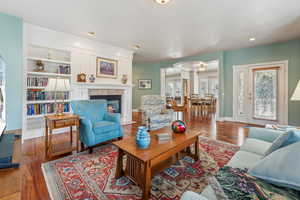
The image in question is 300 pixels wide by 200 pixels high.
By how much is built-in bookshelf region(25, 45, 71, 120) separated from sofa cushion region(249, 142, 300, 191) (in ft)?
11.2

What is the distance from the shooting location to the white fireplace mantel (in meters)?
3.71

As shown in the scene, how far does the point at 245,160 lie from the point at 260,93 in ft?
14.3

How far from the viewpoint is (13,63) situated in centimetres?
277

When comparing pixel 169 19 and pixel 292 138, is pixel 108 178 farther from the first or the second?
pixel 169 19

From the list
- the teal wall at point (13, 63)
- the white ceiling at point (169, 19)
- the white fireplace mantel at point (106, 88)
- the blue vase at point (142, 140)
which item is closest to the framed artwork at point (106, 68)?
the white fireplace mantel at point (106, 88)

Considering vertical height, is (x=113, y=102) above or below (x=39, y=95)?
below

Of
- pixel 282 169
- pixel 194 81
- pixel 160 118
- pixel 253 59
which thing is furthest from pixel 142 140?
pixel 194 81

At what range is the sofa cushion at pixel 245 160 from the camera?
1251mm

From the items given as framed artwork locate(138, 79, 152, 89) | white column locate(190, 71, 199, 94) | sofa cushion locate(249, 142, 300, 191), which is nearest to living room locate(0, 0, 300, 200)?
sofa cushion locate(249, 142, 300, 191)

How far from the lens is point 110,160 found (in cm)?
220

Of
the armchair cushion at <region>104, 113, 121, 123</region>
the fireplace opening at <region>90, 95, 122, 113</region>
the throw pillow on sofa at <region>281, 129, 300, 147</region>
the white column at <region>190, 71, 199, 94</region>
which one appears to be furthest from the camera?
the white column at <region>190, 71, 199, 94</region>

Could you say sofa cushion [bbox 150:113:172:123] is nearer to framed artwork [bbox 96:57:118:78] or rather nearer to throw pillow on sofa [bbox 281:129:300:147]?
framed artwork [bbox 96:57:118:78]

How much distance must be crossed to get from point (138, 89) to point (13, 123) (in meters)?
5.39

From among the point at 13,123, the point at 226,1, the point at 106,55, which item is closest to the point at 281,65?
the point at 226,1
